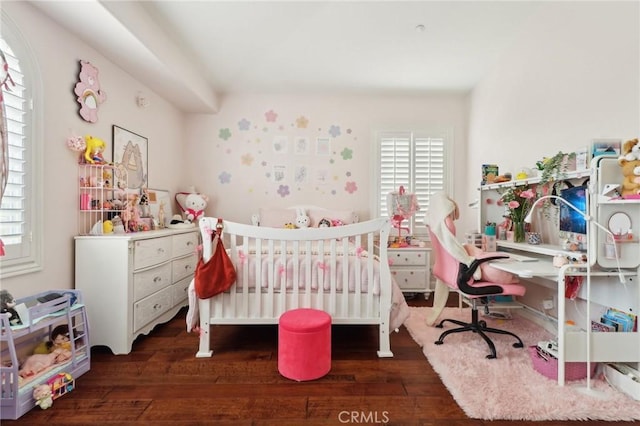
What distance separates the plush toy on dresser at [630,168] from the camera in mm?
1710

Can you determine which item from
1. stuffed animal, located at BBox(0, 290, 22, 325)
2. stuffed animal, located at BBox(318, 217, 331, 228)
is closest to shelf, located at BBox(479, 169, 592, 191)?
stuffed animal, located at BBox(318, 217, 331, 228)

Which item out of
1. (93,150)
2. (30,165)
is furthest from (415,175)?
(30,165)

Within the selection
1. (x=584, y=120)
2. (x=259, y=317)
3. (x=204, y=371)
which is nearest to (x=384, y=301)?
(x=259, y=317)

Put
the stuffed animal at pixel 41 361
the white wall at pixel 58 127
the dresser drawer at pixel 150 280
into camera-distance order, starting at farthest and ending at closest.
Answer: the dresser drawer at pixel 150 280
the white wall at pixel 58 127
the stuffed animal at pixel 41 361

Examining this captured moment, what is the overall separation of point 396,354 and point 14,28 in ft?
10.7

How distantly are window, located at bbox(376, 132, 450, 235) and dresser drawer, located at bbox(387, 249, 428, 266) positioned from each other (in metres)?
0.57

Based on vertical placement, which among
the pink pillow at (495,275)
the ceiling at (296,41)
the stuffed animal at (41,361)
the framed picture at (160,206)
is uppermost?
the ceiling at (296,41)

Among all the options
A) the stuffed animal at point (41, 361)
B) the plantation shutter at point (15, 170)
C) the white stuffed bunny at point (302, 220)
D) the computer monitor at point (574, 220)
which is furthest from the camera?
the white stuffed bunny at point (302, 220)

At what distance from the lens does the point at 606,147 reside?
1.89 metres

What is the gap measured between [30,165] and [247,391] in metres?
1.97

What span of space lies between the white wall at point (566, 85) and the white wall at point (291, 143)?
835 mm

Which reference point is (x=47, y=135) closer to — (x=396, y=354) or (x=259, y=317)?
(x=259, y=317)

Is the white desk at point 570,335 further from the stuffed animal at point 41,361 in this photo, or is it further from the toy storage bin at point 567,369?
the stuffed animal at point 41,361

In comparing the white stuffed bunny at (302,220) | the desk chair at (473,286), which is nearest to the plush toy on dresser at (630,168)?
the desk chair at (473,286)
